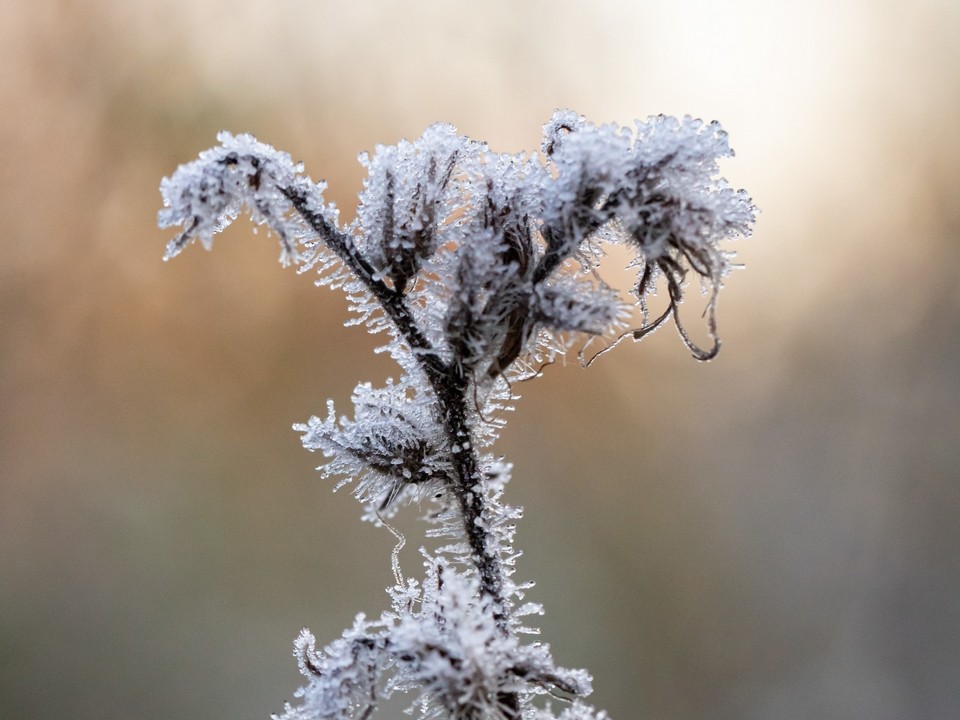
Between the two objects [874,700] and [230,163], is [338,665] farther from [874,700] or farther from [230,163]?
[874,700]

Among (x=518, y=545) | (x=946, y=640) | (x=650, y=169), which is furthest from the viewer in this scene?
(x=946, y=640)

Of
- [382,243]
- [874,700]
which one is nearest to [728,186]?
[382,243]

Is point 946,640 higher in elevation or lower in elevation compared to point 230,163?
higher

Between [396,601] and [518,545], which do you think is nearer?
[396,601]

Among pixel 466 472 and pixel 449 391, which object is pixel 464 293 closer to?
pixel 449 391

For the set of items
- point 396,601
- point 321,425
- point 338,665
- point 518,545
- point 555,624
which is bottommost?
point 338,665

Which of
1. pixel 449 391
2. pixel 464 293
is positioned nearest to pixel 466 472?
pixel 449 391

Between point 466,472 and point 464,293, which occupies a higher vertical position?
point 464,293

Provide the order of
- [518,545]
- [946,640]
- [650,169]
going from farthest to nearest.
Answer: [946,640] < [518,545] < [650,169]
